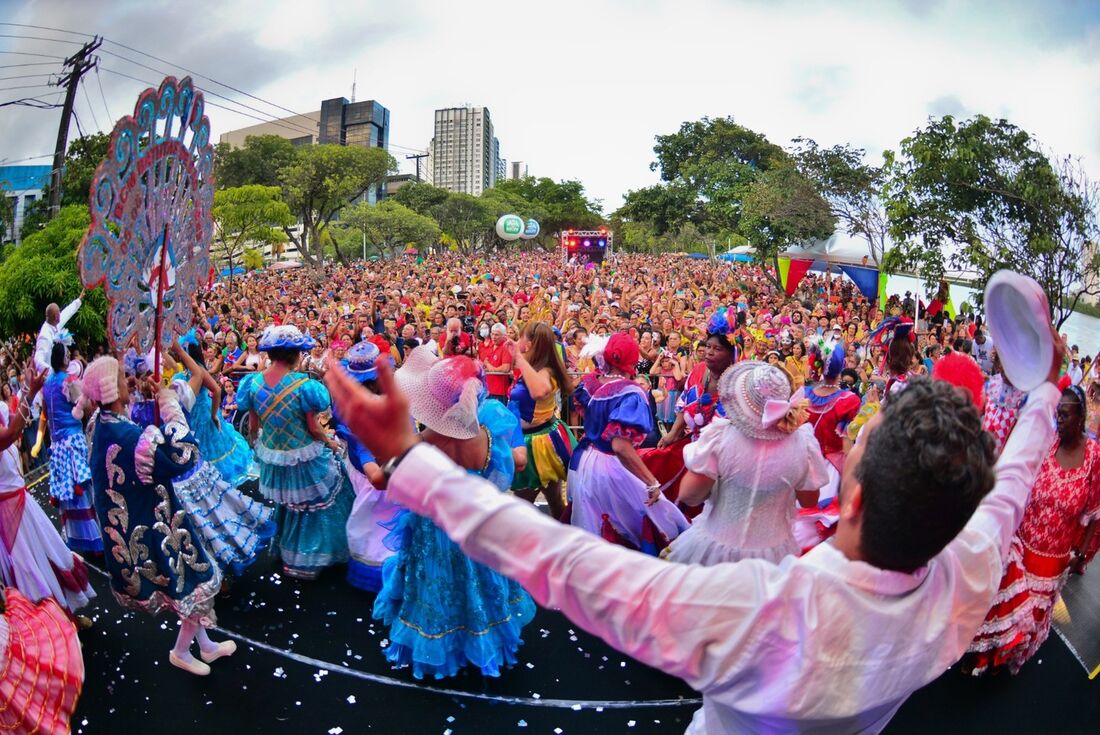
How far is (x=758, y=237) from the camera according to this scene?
24.3 m

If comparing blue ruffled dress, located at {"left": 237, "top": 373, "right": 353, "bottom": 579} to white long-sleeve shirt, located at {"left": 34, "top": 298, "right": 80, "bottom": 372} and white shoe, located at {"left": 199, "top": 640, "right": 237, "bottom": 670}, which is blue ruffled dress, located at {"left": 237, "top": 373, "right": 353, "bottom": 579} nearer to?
white shoe, located at {"left": 199, "top": 640, "right": 237, "bottom": 670}

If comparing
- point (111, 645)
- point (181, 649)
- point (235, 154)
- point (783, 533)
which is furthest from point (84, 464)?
point (235, 154)

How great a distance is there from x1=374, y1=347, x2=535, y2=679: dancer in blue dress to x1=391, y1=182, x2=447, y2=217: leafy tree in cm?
5669

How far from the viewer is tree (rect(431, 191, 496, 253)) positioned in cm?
6059

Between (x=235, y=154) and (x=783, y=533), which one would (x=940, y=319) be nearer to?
(x=783, y=533)

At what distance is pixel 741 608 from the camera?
1.34m

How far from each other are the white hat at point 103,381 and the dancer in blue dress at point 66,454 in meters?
1.44

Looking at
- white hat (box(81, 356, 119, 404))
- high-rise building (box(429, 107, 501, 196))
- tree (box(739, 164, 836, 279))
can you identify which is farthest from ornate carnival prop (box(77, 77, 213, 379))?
high-rise building (box(429, 107, 501, 196))

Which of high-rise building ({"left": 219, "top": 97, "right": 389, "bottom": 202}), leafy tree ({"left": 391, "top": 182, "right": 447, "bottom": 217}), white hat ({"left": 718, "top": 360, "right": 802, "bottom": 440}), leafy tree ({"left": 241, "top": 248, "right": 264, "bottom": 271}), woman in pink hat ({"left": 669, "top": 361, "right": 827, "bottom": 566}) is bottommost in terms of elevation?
woman in pink hat ({"left": 669, "top": 361, "right": 827, "bottom": 566})

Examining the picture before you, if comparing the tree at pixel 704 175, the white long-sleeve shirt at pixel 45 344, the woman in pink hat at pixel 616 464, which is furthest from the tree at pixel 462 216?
the woman in pink hat at pixel 616 464

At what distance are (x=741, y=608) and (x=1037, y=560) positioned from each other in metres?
3.63

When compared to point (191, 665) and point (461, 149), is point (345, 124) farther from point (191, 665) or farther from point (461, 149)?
point (191, 665)

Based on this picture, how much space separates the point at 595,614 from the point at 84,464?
205 inches

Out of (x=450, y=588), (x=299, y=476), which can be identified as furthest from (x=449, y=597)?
(x=299, y=476)
